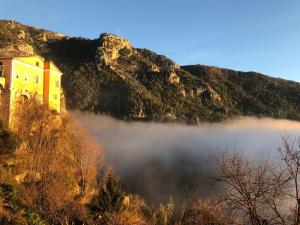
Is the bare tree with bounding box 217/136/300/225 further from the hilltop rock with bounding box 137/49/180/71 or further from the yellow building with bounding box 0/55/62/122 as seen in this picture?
the hilltop rock with bounding box 137/49/180/71

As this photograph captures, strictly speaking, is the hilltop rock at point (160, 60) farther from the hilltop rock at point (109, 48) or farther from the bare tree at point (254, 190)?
the bare tree at point (254, 190)

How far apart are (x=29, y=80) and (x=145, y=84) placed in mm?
74850

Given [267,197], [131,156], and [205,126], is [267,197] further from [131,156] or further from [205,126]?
[205,126]

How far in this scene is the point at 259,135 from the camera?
130 m

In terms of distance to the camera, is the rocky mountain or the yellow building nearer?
the yellow building

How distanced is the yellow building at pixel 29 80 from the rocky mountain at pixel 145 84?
46.9 meters

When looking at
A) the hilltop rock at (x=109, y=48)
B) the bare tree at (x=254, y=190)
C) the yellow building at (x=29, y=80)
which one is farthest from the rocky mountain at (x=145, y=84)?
the bare tree at (x=254, y=190)

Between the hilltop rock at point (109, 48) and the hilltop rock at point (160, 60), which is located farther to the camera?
the hilltop rock at point (160, 60)

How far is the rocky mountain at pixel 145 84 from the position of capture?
108750 millimetres

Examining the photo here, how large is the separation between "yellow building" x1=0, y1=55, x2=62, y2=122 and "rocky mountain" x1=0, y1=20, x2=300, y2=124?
154ft

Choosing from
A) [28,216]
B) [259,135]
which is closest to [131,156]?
[259,135]

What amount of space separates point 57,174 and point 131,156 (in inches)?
2542

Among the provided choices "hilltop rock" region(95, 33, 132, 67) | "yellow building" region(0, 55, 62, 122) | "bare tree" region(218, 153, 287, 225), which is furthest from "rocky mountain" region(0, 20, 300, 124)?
"bare tree" region(218, 153, 287, 225)

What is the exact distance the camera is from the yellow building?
43844 millimetres
